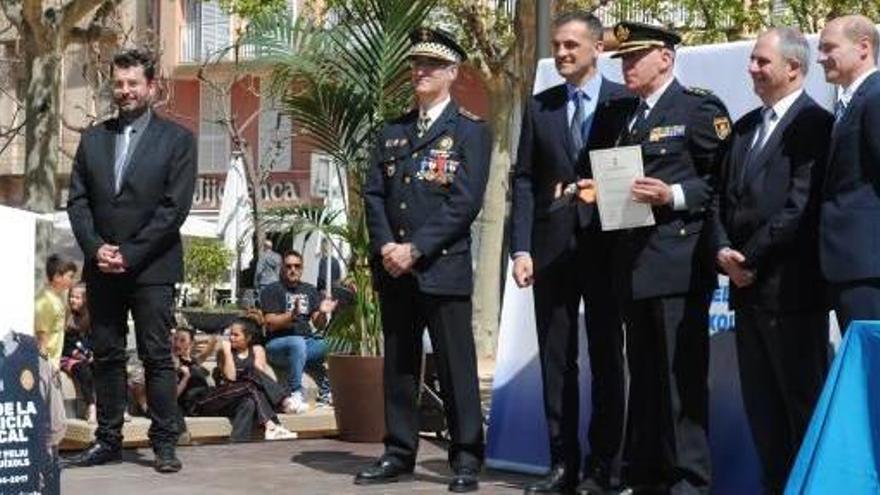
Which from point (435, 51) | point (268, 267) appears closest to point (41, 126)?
point (268, 267)

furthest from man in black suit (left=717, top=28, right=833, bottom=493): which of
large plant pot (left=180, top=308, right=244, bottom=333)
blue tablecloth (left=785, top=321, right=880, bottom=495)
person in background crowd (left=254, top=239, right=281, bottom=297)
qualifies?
person in background crowd (left=254, top=239, right=281, bottom=297)

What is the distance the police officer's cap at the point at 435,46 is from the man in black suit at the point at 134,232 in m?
1.31

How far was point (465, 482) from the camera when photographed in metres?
8.17

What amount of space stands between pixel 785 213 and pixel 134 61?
3.65 m

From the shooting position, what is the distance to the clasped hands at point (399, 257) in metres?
8.20

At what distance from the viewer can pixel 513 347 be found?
9070 millimetres

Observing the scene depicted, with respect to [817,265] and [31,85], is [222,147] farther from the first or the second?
[817,265]

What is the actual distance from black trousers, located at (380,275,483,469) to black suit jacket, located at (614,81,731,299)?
3.92ft

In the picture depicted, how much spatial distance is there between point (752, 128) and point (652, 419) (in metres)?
1.33

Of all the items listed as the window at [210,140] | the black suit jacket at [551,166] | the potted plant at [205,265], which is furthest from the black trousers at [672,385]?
the window at [210,140]

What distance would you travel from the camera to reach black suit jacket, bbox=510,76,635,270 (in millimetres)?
7887

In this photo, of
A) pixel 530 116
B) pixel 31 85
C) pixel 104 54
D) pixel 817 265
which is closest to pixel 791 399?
pixel 817 265

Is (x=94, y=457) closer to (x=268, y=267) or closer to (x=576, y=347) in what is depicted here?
(x=576, y=347)

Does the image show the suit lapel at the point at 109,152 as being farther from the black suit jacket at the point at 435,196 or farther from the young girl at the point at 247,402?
the young girl at the point at 247,402
